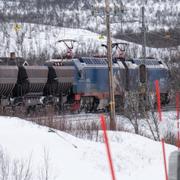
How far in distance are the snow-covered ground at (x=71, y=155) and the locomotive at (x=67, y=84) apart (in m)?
14.2

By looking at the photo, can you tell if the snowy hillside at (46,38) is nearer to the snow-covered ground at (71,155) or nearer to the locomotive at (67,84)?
the locomotive at (67,84)

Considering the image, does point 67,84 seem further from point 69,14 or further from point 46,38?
point 69,14

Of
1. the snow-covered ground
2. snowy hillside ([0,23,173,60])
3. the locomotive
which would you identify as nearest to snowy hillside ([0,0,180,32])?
snowy hillside ([0,23,173,60])

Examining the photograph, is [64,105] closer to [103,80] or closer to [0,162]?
[103,80]

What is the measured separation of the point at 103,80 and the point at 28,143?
82.5 feet

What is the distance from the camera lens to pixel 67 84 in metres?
33.1

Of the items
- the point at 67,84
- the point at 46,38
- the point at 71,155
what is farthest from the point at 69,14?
the point at 71,155

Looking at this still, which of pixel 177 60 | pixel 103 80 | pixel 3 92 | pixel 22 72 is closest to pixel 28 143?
pixel 3 92

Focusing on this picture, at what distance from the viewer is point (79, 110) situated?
33.1 m

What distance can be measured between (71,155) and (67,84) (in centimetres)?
2201

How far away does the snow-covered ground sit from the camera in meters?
9.92

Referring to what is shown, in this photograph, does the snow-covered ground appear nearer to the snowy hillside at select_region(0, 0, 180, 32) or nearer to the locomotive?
the locomotive

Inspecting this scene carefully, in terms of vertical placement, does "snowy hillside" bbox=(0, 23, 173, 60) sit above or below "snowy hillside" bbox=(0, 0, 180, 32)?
below

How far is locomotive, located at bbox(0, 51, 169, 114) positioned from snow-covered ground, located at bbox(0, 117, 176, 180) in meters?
14.2
